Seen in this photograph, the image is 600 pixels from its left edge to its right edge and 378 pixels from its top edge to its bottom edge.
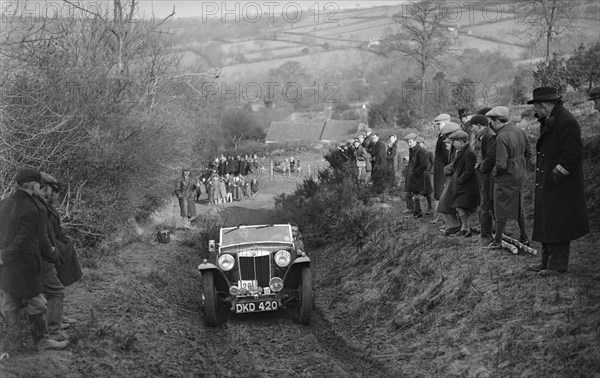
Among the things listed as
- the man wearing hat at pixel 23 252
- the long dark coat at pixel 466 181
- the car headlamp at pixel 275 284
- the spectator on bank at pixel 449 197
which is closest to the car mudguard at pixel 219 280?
the car headlamp at pixel 275 284

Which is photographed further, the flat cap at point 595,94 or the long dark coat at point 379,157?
the long dark coat at point 379,157

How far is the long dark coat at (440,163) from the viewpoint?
11.9 metres

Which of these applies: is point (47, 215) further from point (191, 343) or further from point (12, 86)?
point (12, 86)

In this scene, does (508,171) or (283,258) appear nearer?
(508,171)

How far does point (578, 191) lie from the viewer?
716 cm

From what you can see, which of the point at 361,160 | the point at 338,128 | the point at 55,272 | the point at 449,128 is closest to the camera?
the point at 55,272

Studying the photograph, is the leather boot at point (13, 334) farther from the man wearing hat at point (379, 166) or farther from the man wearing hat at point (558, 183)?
the man wearing hat at point (379, 166)

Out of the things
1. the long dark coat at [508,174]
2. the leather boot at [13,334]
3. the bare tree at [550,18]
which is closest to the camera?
the leather boot at [13,334]

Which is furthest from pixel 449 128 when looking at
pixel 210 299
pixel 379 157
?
pixel 379 157

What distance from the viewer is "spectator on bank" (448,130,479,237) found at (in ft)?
32.9

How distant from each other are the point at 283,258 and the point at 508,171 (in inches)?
157

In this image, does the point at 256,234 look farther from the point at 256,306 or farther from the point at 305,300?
the point at 305,300

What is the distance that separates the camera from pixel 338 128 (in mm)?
69125

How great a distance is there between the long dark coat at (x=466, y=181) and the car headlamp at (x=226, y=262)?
12.8 feet
